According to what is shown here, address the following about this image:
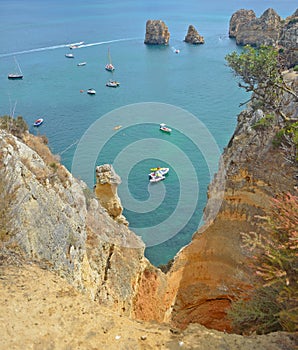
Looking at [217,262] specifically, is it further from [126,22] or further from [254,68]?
[126,22]

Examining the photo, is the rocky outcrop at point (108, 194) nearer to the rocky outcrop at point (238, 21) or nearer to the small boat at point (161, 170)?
the small boat at point (161, 170)

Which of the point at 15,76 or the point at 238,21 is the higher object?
the point at 238,21

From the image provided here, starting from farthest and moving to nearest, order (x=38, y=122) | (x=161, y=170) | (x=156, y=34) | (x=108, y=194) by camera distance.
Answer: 1. (x=156, y=34)
2. (x=38, y=122)
3. (x=161, y=170)
4. (x=108, y=194)

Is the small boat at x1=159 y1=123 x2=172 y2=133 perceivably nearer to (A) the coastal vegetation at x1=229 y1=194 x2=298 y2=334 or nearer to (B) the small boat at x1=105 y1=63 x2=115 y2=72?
(B) the small boat at x1=105 y1=63 x2=115 y2=72

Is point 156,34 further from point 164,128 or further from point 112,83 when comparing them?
point 164,128

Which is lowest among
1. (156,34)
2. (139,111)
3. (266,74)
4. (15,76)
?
(139,111)

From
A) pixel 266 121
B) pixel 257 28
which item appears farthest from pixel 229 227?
pixel 257 28

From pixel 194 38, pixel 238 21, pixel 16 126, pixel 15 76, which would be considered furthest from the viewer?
pixel 238 21
